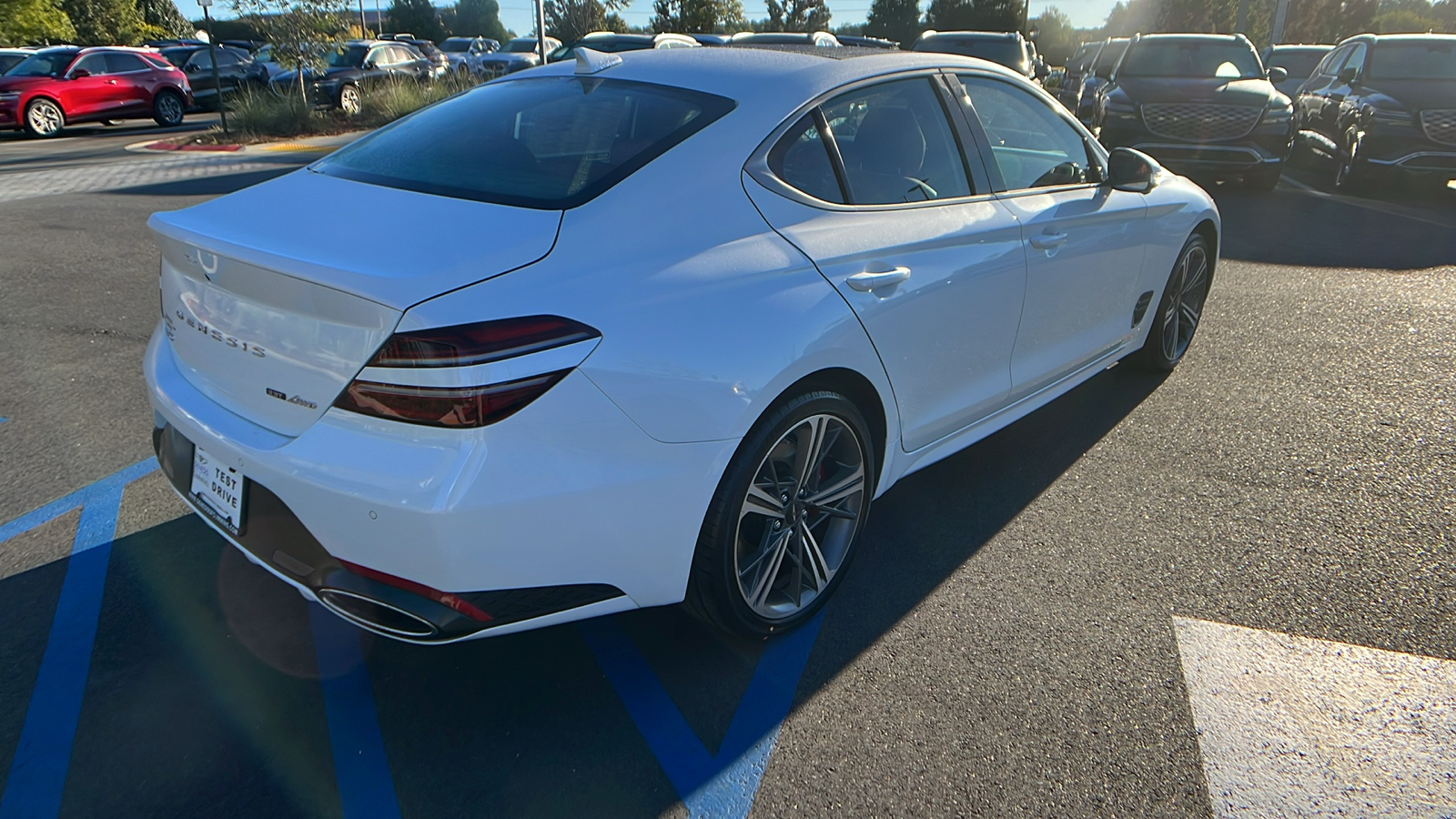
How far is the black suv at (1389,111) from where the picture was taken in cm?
1062

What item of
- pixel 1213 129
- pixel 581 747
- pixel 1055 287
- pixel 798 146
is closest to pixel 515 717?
pixel 581 747

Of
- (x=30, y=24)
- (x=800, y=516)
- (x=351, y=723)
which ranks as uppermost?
(x=30, y=24)

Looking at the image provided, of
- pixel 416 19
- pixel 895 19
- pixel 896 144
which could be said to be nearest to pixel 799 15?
pixel 895 19

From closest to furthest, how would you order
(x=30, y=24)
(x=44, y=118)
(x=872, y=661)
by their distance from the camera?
(x=872, y=661), (x=44, y=118), (x=30, y=24)

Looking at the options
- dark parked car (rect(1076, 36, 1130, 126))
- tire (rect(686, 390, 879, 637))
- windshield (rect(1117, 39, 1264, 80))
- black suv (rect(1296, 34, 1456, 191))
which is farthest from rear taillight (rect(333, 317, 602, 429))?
dark parked car (rect(1076, 36, 1130, 126))

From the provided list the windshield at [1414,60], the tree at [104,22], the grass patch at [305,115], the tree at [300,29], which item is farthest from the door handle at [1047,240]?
the tree at [104,22]

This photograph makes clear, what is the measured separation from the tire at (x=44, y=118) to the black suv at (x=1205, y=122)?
18488mm

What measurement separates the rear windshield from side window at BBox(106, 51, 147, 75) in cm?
2020

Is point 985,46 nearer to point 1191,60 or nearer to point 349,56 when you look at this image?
point 1191,60

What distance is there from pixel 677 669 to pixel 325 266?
57.7 inches

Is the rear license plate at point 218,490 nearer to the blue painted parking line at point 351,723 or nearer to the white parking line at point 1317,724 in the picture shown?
the blue painted parking line at point 351,723

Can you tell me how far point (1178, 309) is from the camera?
16.6 ft

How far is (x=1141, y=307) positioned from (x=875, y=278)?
2322 mm

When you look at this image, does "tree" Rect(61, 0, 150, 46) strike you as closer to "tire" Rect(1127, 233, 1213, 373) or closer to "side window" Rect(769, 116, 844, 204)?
"tire" Rect(1127, 233, 1213, 373)
